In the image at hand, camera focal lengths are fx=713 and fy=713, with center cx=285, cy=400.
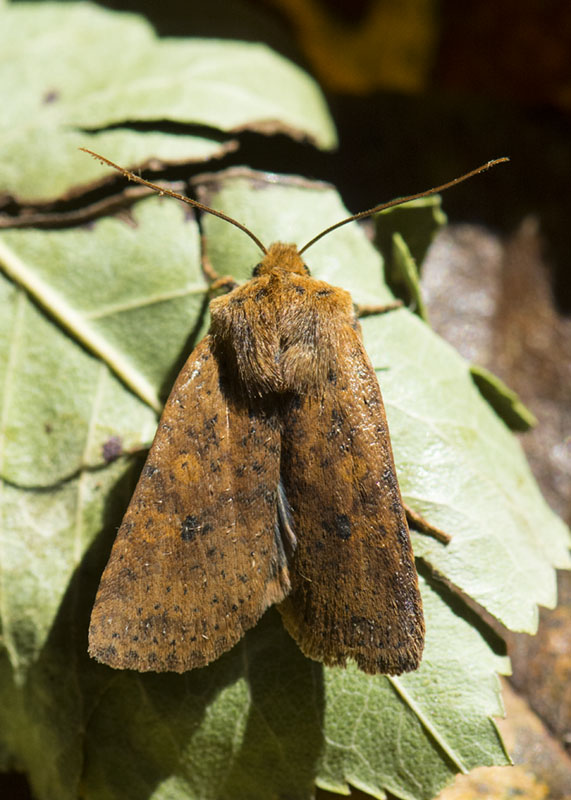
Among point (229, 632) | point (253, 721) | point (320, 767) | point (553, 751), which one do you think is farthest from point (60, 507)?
point (553, 751)

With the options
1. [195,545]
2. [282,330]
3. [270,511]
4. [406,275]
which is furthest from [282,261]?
[195,545]

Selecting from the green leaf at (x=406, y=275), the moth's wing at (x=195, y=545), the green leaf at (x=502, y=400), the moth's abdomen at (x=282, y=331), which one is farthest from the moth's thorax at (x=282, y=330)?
the green leaf at (x=502, y=400)

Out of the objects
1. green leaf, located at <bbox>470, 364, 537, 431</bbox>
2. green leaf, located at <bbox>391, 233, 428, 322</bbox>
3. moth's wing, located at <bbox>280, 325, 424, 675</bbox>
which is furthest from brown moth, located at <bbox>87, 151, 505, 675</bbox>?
green leaf, located at <bbox>470, 364, 537, 431</bbox>

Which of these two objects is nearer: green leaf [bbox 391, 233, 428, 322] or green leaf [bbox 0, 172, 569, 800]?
green leaf [bbox 0, 172, 569, 800]

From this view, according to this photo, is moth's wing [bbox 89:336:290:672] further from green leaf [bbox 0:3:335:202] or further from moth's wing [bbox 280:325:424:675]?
green leaf [bbox 0:3:335:202]

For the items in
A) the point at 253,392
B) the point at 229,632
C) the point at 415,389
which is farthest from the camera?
the point at 415,389

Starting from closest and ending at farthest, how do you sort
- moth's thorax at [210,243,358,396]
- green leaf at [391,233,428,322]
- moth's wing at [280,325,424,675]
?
moth's wing at [280,325,424,675], moth's thorax at [210,243,358,396], green leaf at [391,233,428,322]

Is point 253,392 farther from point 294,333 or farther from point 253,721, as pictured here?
point 253,721
